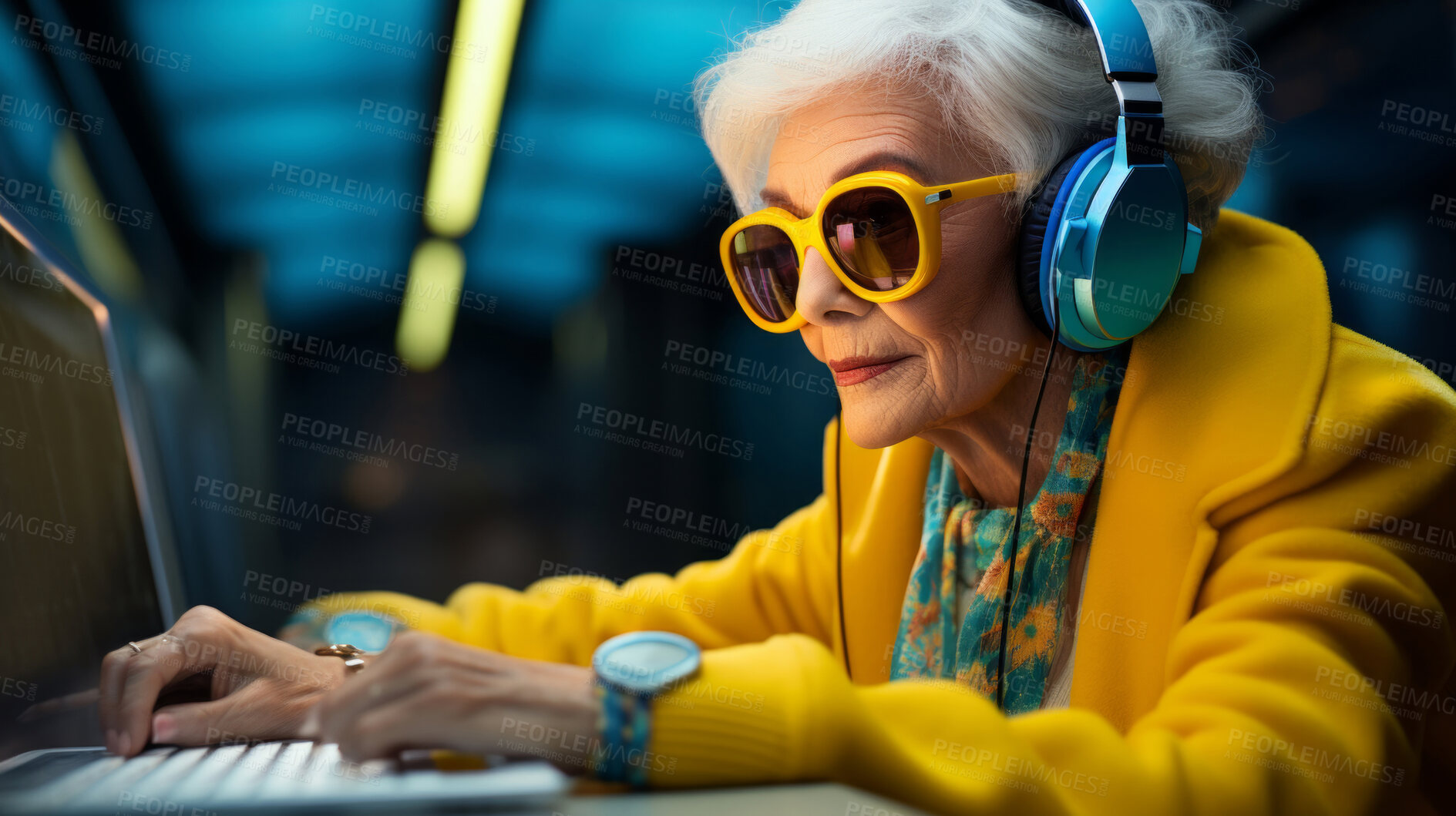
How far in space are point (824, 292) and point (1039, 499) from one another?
0.32 m

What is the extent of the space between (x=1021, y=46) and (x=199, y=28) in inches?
60.9

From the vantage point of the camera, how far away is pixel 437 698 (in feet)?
1.49

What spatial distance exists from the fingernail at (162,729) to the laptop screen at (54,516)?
0.31ft

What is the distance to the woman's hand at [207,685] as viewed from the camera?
620 mm

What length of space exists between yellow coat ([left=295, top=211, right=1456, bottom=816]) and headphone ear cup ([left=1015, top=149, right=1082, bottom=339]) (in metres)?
Answer: 0.12

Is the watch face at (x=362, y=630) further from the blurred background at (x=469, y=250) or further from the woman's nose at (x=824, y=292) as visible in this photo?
the woman's nose at (x=824, y=292)

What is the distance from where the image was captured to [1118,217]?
69cm

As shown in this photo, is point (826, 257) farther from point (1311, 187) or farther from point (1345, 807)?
point (1311, 187)

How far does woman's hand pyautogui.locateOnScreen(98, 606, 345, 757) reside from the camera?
620 mm

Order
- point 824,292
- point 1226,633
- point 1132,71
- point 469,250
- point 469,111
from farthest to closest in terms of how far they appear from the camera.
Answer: point 469,250 → point 469,111 → point 824,292 → point 1132,71 → point 1226,633

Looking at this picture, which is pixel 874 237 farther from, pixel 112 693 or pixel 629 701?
pixel 112 693

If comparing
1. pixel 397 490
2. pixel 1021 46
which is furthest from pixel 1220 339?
pixel 397 490

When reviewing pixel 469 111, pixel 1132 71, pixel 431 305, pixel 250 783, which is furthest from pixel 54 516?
pixel 431 305

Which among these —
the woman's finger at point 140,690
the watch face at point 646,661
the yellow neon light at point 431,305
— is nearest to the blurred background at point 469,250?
the yellow neon light at point 431,305
